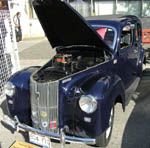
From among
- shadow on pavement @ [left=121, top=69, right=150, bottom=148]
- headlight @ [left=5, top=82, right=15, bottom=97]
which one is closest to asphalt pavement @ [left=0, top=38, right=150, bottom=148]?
shadow on pavement @ [left=121, top=69, right=150, bottom=148]

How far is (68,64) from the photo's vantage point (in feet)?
10.7

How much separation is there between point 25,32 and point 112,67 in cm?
1259

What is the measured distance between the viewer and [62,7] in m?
2.77

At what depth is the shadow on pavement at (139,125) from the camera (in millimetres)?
2873

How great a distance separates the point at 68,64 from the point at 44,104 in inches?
38.2

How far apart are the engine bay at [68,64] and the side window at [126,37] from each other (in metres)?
0.73

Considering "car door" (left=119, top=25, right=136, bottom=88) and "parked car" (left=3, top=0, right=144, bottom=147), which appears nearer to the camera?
"parked car" (left=3, top=0, right=144, bottom=147)

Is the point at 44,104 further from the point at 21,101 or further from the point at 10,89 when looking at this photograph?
the point at 10,89

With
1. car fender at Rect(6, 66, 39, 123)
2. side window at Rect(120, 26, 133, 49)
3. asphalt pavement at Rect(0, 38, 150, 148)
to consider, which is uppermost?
side window at Rect(120, 26, 133, 49)

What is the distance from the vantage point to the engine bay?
9.75 ft

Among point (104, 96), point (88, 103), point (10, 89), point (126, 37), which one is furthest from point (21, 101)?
point (126, 37)

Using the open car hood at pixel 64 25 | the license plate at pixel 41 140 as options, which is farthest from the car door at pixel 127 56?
the license plate at pixel 41 140

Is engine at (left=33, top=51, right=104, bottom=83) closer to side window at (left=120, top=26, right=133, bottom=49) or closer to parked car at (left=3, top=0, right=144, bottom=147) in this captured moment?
parked car at (left=3, top=0, right=144, bottom=147)

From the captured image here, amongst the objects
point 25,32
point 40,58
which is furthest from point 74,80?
point 25,32
